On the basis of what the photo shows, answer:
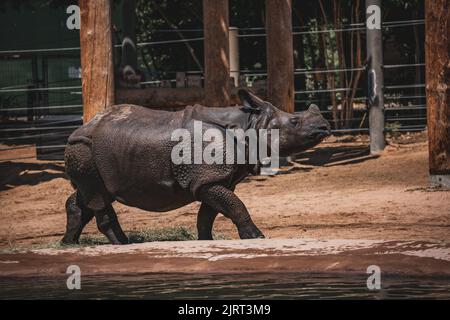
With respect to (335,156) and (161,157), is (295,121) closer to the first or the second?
(161,157)

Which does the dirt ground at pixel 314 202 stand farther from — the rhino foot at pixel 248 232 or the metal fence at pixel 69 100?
the rhino foot at pixel 248 232

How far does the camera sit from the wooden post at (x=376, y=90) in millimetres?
15672

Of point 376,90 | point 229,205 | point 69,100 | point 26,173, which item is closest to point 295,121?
point 229,205

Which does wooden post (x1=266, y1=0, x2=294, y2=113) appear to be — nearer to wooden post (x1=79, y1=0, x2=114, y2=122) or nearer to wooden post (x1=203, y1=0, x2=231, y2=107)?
wooden post (x1=203, y1=0, x2=231, y2=107)

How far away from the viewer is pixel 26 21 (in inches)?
1025

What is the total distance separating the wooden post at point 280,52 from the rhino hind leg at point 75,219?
4.79 meters

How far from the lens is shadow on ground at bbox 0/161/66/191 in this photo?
585 inches

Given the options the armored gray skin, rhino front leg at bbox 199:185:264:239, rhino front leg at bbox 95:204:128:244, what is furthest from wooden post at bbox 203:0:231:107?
rhino front leg at bbox 199:185:264:239

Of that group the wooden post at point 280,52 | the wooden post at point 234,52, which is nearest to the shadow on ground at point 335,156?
the wooden post at point 234,52

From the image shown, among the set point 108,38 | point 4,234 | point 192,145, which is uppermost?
point 108,38
